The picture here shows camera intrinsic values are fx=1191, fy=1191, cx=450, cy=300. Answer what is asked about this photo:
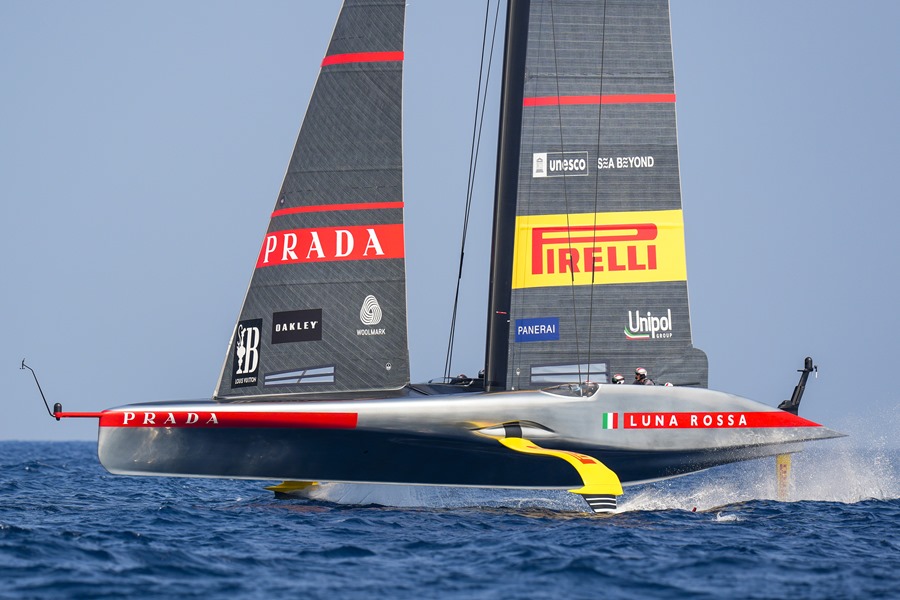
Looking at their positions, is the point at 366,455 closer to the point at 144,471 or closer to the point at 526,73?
the point at 144,471

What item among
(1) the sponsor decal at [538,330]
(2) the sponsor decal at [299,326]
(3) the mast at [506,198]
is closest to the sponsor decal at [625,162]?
(3) the mast at [506,198]

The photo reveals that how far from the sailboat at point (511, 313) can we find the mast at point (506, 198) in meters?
0.03

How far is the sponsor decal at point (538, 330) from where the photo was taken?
1424cm

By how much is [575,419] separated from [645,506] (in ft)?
5.85

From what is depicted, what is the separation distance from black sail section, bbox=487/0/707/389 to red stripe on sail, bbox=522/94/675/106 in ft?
0.05

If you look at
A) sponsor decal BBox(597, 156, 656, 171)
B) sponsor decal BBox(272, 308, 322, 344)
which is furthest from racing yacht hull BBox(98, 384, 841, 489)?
sponsor decal BBox(597, 156, 656, 171)

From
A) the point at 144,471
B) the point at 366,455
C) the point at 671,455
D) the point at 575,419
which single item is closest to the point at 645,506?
the point at 671,455

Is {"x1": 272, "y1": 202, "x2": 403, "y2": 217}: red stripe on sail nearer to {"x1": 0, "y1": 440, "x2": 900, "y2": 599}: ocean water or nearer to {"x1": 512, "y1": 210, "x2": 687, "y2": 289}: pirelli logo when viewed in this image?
{"x1": 512, "y1": 210, "x2": 687, "y2": 289}: pirelli logo

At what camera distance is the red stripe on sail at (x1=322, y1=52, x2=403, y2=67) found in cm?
1416

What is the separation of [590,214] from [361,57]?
131 inches

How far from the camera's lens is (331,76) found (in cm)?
1414

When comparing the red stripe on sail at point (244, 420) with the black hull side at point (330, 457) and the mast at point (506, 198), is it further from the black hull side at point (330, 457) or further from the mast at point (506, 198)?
the mast at point (506, 198)

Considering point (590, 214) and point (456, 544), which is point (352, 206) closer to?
point (590, 214)

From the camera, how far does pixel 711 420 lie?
13.9 meters
